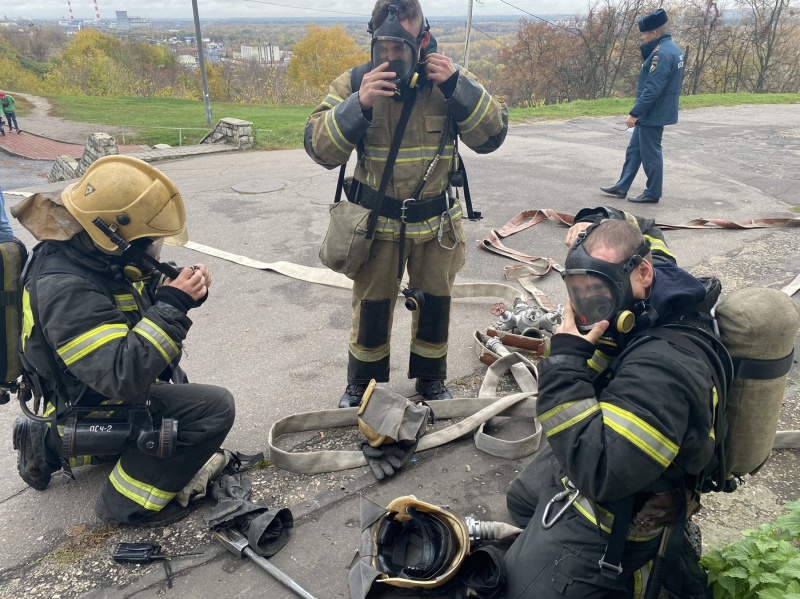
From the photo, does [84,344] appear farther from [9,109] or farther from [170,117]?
[9,109]

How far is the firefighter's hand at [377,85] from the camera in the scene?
294 centimetres

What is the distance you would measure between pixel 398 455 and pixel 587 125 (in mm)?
13207

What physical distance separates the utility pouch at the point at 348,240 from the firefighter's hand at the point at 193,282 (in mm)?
789

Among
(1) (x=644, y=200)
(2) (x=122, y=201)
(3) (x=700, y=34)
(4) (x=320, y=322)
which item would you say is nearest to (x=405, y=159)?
(2) (x=122, y=201)

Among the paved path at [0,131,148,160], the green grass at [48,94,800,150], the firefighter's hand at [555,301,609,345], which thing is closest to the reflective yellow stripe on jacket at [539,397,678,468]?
the firefighter's hand at [555,301,609,345]

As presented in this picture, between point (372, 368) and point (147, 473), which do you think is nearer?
point (147, 473)

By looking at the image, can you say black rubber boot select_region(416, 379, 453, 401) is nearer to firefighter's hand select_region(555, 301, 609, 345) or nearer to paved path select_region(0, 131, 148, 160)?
firefighter's hand select_region(555, 301, 609, 345)

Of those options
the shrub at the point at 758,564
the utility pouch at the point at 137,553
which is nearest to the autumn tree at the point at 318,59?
the utility pouch at the point at 137,553

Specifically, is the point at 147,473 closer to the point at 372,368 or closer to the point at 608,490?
the point at 372,368

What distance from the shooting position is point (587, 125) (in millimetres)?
14445

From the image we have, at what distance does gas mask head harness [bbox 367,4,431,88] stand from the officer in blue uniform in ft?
16.6

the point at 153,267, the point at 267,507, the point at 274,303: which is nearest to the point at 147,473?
the point at 267,507

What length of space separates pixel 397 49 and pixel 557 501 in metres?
2.26

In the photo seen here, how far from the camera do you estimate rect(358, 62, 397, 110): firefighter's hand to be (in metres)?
2.94
